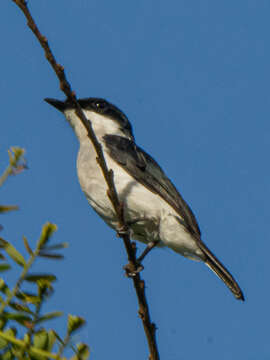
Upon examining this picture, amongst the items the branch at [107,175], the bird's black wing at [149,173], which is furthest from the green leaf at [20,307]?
the bird's black wing at [149,173]

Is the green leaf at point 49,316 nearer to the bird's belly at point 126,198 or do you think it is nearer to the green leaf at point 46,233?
the green leaf at point 46,233

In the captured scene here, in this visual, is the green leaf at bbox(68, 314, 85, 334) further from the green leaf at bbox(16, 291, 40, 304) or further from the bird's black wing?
the bird's black wing

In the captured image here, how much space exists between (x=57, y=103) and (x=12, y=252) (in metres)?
6.43

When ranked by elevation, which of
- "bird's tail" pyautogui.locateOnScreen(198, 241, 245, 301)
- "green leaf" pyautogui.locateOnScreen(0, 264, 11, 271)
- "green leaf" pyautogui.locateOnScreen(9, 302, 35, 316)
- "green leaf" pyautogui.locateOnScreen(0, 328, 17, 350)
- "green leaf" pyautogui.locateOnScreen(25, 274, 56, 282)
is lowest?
"green leaf" pyautogui.locateOnScreen(0, 328, 17, 350)

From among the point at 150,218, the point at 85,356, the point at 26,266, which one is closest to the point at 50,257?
the point at 26,266

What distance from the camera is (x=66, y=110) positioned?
7.46 m

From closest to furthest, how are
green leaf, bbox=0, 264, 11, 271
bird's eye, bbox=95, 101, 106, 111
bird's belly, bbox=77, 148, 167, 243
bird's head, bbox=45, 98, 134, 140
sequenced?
green leaf, bbox=0, 264, 11, 271
bird's belly, bbox=77, 148, 167, 243
bird's head, bbox=45, 98, 134, 140
bird's eye, bbox=95, 101, 106, 111

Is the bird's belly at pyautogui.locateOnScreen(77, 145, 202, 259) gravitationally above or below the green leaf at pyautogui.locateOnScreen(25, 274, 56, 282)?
above

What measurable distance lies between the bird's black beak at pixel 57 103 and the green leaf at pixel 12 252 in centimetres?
638

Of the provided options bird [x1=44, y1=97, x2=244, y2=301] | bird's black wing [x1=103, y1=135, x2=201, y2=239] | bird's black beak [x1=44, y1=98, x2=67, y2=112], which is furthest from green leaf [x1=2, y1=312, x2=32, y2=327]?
bird's black beak [x1=44, y1=98, x2=67, y2=112]

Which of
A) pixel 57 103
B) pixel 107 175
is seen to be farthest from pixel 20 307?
pixel 57 103

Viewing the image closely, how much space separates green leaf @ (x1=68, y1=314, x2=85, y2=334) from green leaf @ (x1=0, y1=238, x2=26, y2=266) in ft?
0.54

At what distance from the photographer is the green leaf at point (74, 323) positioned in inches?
45.8

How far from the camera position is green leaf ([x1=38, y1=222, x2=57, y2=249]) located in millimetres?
1178
